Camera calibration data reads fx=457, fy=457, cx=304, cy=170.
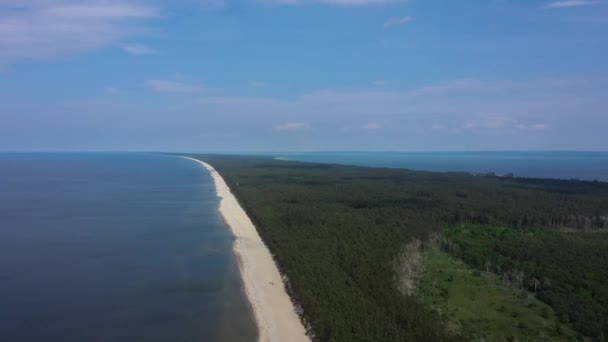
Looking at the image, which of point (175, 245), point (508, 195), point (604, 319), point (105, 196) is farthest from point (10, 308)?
point (508, 195)

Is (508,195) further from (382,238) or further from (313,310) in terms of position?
(313,310)

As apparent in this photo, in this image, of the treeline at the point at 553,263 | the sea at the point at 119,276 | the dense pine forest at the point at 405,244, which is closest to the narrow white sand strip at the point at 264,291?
the sea at the point at 119,276

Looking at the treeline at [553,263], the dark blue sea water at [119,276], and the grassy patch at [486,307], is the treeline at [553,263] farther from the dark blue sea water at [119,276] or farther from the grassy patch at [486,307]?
the dark blue sea water at [119,276]

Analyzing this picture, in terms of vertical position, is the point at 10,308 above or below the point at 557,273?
below

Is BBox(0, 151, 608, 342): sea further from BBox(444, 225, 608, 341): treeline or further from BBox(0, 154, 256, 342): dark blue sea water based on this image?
BBox(444, 225, 608, 341): treeline

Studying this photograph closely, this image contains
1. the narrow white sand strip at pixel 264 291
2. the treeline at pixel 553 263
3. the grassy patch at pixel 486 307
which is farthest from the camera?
the treeline at pixel 553 263

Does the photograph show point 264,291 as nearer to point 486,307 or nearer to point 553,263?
point 486,307

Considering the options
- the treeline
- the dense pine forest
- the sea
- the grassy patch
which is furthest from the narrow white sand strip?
the treeline

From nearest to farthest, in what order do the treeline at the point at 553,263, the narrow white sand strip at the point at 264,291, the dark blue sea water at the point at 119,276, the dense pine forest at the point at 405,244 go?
the dense pine forest at the point at 405,244 → the narrow white sand strip at the point at 264,291 → the dark blue sea water at the point at 119,276 → the treeline at the point at 553,263
